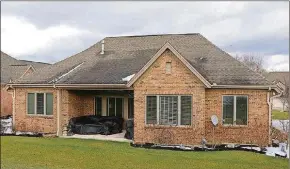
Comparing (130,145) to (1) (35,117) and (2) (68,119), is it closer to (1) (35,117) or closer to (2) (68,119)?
(2) (68,119)

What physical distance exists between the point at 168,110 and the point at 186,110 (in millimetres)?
772

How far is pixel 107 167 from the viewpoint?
1099 centimetres

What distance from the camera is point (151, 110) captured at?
1569 cm

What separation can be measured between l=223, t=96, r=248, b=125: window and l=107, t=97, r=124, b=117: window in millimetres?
6796

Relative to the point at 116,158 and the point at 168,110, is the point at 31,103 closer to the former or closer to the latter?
the point at 168,110

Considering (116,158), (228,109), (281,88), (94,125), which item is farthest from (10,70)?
(281,88)

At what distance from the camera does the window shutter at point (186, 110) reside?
1530 centimetres

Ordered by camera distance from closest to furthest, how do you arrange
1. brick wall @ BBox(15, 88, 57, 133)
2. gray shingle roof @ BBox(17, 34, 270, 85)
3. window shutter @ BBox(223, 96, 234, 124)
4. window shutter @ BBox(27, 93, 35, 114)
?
window shutter @ BBox(223, 96, 234, 124) < gray shingle roof @ BBox(17, 34, 270, 85) < brick wall @ BBox(15, 88, 57, 133) < window shutter @ BBox(27, 93, 35, 114)

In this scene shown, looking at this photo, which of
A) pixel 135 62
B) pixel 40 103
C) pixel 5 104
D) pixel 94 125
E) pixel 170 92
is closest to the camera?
pixel 170 92

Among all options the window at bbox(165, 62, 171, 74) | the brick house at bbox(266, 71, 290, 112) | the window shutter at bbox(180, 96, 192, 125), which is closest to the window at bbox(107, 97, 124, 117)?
the window at bbox(165, 62, 171, 74)

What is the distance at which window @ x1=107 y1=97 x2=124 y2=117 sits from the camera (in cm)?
2058

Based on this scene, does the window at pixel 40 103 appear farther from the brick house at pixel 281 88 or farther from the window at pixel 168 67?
the brick house at pixel 281 88

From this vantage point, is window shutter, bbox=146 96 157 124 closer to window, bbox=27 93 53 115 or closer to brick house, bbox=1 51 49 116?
window, bbox=27 93 53 115

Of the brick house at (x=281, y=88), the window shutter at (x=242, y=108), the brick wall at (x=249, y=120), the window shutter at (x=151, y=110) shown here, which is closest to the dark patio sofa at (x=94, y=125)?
Result: the window shutter at (x=151, y=110)
